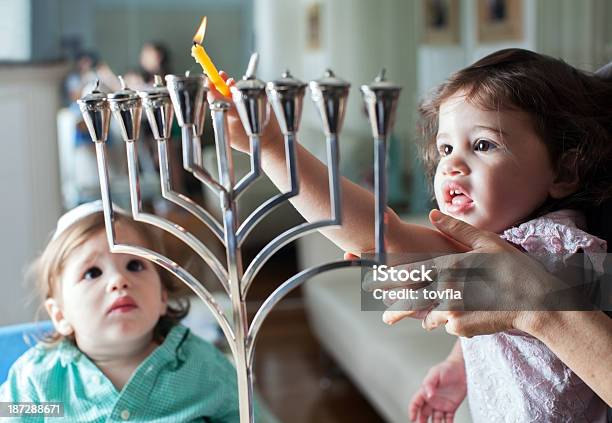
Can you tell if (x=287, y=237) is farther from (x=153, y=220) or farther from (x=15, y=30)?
(x=15, y=30)

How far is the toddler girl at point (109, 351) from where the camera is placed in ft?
3.76

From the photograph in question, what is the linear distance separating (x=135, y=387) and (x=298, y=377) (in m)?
2.13

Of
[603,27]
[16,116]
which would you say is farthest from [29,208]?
[603,27]

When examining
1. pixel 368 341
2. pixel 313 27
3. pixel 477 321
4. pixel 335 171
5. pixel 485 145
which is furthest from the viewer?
pixel 313 27

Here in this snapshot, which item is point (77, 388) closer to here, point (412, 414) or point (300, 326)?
point (412, 414)

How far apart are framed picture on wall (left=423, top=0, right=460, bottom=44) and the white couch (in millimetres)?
1276

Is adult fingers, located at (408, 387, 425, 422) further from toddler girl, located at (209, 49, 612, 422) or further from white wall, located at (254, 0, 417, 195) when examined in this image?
white wall, located at (254, 0, 417, 195)

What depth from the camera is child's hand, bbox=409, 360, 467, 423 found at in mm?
1237

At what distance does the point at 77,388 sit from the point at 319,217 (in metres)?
0.45

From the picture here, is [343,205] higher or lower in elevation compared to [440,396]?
higher

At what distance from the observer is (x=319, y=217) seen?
97 centimetres

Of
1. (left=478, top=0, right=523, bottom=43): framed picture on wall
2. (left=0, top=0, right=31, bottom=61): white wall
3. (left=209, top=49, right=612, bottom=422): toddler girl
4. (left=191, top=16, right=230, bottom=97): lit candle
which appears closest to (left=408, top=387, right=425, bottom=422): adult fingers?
(left=209, top=49, right=612, bottom=422): toddler girl

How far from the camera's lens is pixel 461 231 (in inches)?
35.5

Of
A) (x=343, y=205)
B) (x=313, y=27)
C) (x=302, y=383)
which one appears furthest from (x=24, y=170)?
(x=313, y=27)
